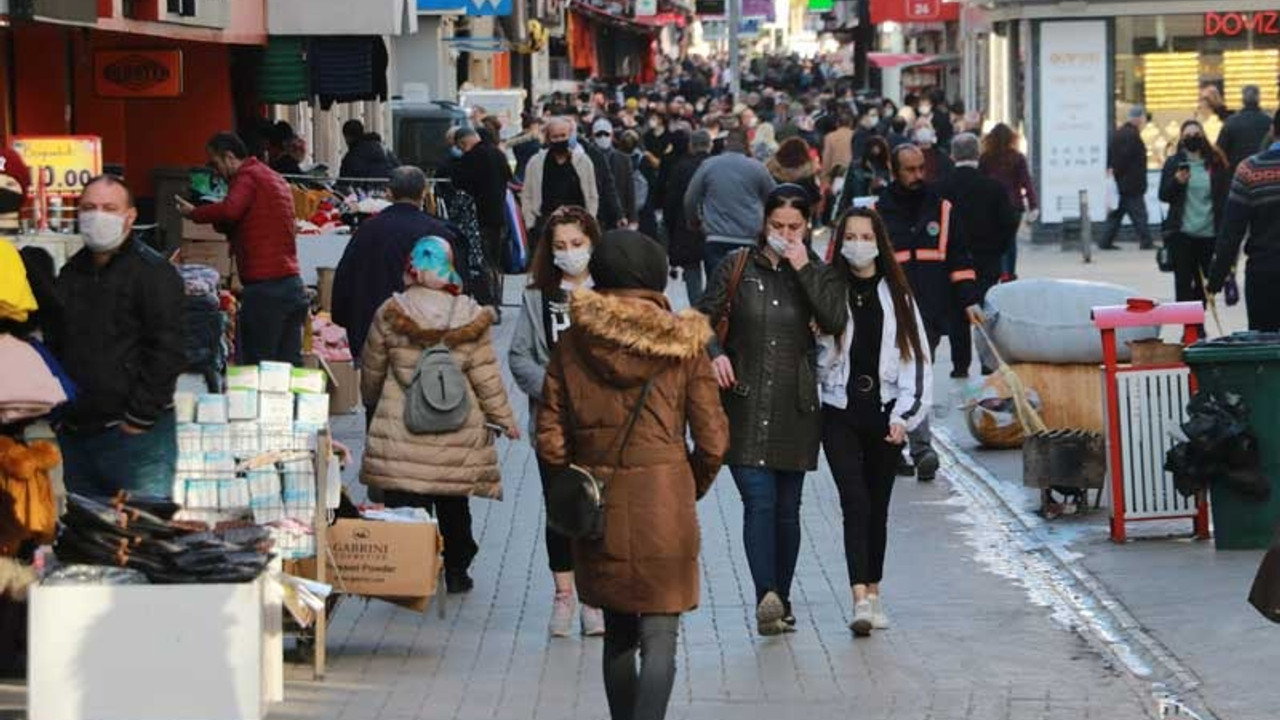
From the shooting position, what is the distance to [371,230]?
13.5 meters

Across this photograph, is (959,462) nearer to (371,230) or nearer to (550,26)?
(371,230)

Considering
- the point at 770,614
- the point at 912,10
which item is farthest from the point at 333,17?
the point at 912,10

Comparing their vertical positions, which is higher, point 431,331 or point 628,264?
point 628,264

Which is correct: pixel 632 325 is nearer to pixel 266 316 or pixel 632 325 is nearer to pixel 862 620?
pixel 862 620

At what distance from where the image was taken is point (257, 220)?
15961 mm

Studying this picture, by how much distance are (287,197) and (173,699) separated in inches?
300

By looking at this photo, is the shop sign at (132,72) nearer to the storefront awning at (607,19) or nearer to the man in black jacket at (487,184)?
the man in black jacket at (487,184)

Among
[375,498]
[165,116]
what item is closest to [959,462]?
[375,498]

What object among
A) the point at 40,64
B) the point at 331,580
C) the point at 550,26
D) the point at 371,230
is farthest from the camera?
the point at 550,26

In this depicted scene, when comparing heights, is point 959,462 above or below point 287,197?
below

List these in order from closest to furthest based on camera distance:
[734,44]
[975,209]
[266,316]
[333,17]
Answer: [266,316] < [975,209] < [333,17] < [734,44]

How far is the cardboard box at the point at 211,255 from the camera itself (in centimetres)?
1773

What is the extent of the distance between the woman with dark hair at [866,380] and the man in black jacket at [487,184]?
14302 mm

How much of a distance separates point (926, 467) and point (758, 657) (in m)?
5.18
